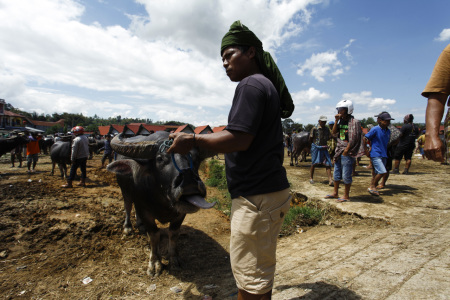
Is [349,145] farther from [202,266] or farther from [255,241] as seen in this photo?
[255,241]

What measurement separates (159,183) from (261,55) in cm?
178

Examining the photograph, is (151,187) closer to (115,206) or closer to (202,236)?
(202,236)

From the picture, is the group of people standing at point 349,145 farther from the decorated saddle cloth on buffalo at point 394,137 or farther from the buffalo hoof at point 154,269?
the buffalo hoof at point 154,269

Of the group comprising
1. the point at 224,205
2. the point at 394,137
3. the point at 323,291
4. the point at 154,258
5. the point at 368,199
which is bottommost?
the point at 224,205

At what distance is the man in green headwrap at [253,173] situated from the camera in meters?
1.39

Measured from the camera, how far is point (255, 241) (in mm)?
1478

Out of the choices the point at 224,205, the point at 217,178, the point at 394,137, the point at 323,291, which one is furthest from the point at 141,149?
the point at 394,137

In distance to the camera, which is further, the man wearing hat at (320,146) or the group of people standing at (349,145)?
the man wearing hat at (320,146)

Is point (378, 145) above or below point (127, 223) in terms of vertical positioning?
above

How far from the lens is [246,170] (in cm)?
153

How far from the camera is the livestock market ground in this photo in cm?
228

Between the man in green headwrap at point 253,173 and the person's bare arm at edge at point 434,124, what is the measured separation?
3.36ft

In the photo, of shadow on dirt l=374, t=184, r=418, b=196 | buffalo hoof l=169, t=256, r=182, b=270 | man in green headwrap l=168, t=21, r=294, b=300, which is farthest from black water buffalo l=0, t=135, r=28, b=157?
shadow on dirt l=374, t=184, r=418, b=196

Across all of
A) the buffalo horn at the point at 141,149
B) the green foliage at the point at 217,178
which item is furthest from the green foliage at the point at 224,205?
the buffalo horn at the point at 141,149
